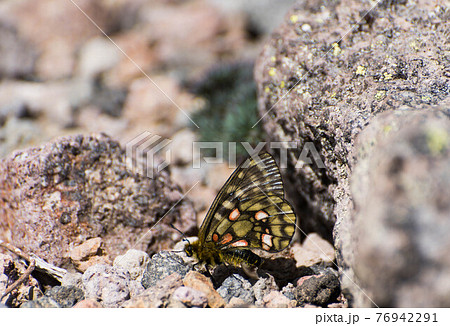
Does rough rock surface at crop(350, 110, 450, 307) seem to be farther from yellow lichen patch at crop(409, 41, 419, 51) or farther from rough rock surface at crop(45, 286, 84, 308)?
rough rock surface at crop(45, 286, 84, 308)

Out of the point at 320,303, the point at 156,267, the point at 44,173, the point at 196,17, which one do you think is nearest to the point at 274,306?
the point at 320,303

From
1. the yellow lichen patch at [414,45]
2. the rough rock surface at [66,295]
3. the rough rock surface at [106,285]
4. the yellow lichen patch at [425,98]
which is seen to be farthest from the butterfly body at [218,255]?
the yellow lichen patch at [414,45]

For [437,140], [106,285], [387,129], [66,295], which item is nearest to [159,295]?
[106,285]

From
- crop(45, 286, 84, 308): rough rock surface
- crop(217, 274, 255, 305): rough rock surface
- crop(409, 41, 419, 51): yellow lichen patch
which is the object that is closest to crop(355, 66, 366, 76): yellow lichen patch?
crop(409, 41, 419, 51): yellow lichen patch

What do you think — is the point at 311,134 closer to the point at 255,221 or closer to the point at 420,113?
the point at 255,221

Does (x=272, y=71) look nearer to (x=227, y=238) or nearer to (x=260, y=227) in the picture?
(x=260, y=227)

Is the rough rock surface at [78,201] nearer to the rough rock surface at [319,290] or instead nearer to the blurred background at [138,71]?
the blurred background at [138,71]
